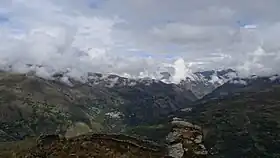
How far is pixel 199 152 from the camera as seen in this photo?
74.7ft

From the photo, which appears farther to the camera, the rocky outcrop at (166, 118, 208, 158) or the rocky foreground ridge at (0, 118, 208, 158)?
the rocky foreground ridge at (0, 118, 208, 158)

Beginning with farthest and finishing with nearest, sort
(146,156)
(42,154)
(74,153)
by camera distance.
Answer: (42,154) < (74,153) < (146,156)

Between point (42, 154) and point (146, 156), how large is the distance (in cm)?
904

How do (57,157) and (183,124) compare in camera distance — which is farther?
(57,157)

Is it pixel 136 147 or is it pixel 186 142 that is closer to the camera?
pixel 186 142

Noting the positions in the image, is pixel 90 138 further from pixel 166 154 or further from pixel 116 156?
pixel 166 154

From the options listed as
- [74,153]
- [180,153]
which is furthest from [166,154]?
[74,153]

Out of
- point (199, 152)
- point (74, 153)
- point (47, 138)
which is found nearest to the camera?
point (199, 152)

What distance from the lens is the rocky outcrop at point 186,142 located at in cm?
2275

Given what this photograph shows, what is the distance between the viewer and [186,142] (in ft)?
75.4

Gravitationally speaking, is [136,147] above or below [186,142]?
below

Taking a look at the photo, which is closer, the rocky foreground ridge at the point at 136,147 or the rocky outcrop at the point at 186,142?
the rocky outcrop at the point at 186,142

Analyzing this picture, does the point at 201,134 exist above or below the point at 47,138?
above

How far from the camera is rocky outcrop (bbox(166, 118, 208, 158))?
22.8 meters
